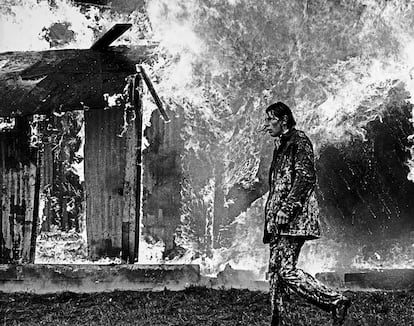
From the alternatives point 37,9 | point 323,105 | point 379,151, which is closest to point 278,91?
point 323,105

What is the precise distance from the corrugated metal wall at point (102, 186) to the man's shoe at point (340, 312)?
264 centimetres

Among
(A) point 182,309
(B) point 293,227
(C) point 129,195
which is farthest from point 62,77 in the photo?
(B) point 293,227

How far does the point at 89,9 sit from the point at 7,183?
2.06 meters

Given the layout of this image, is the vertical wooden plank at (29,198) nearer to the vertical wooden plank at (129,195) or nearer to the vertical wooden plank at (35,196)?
the vertical wooden plank at (35,196)

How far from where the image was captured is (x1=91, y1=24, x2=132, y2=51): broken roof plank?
7.15 m

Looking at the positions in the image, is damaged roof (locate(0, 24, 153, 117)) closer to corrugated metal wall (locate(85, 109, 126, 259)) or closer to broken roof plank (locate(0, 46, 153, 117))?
broken roof plank (locate(0, 46, 153, 117))

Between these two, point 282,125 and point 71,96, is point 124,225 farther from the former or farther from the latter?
point 282,125

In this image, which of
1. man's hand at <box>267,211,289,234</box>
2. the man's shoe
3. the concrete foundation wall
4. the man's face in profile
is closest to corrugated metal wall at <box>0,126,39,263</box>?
the concrete foundation wall

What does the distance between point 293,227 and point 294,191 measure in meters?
A: 0.29

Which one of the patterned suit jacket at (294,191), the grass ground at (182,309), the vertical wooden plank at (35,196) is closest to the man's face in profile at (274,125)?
the patterned suit jacket at (294,191)

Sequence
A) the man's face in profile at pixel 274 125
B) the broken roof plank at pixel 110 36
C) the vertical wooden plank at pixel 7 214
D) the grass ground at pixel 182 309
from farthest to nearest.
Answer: the broken roof plank at pixel 110 36
the vertical wooden plank at pixel 7 214
the grass ground at pixel 182 309
the man's face in profile at pixel 274 125

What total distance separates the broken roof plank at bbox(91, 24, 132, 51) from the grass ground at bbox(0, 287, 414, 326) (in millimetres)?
2657

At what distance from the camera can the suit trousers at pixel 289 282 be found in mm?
5320

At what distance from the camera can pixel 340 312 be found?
5355 millimetres
